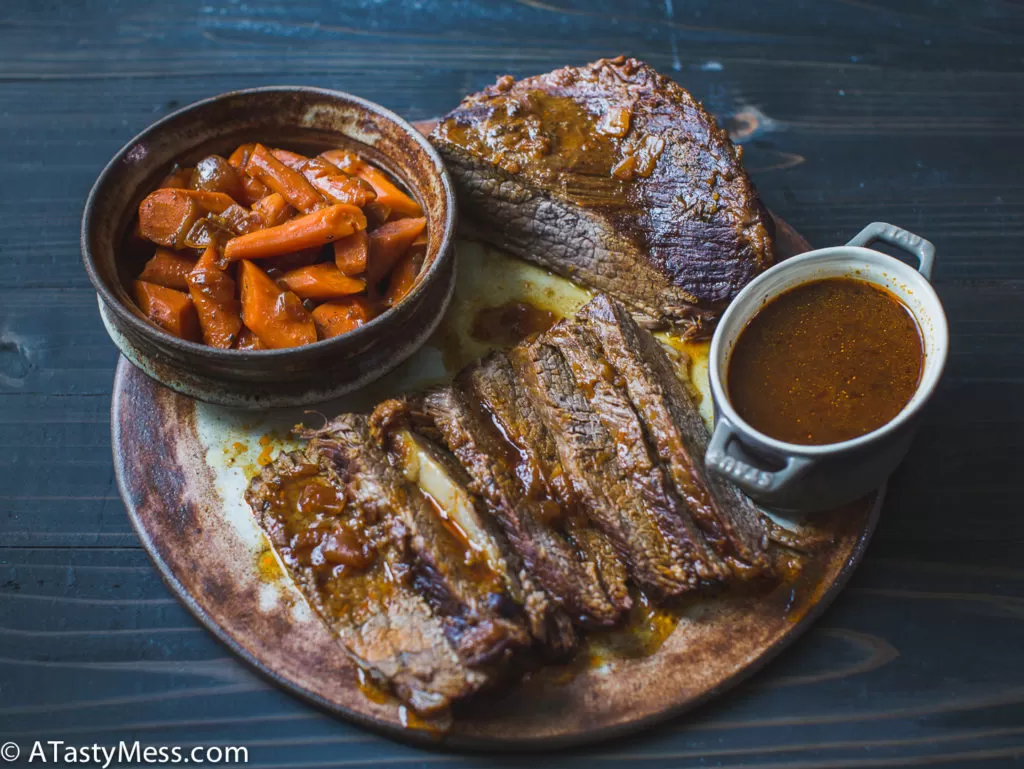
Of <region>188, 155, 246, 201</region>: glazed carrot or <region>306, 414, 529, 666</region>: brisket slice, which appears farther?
<region>188, 155, 246, 201</region>: glazed carrot

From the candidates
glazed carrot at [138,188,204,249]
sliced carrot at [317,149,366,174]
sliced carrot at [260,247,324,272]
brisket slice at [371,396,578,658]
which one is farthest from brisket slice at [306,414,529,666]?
sliced carrot at [317,149,366,174]

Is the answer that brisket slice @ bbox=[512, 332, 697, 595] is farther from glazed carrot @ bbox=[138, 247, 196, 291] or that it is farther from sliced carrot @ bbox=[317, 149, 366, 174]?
glazed carrot @ bbox=[138, 247, 196, 291]

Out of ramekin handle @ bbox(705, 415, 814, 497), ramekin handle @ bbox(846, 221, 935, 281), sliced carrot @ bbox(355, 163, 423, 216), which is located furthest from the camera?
sliced carrot @ bbox(355, 163, 423, 216)

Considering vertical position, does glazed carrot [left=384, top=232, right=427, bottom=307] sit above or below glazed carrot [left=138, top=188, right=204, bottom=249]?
below

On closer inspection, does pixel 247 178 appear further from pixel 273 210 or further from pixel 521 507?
pixel 521 507

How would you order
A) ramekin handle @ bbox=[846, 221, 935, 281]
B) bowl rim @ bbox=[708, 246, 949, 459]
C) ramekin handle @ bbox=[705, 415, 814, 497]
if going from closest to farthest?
bowl rim @ bbox=[708, 246, 949, 459] < ramekin handle @ bbox=[705, 415, 814, 497] < ramekin handle @ bbox=[846, 221, 935, 281]

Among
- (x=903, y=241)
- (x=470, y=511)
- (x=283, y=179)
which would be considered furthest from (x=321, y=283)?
(x=903, y=241)

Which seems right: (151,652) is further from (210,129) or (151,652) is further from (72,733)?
(210,129)
